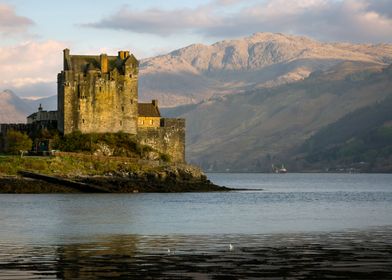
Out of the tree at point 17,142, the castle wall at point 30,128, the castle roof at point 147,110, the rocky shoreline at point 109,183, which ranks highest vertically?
the castle roof at point 147,110

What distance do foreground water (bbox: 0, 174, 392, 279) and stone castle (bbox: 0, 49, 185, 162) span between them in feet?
116

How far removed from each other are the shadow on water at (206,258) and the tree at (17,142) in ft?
234

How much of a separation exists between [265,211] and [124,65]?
4807cm

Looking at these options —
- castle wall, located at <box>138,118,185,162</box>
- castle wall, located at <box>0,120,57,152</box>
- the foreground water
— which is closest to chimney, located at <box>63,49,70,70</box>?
castle wall, located at <box>0,120,57,152</box>

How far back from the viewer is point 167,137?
435 ft

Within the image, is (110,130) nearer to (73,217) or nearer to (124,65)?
(124,65)

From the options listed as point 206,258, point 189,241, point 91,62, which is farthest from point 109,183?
point 206,258

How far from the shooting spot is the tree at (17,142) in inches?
4938

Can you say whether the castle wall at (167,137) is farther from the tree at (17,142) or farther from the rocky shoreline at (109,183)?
the tree at (17,142)

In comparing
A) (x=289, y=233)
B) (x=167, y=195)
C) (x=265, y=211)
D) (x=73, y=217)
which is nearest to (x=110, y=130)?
(x=167, y=195)

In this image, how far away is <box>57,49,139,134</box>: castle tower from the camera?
4975 inches

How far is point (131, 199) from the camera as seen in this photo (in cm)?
10119

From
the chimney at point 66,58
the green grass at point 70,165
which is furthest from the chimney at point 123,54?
the green grass at point 70,165

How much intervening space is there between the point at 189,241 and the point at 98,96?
76237 millimetres
